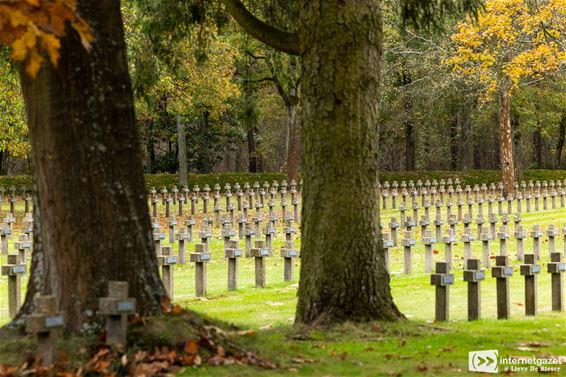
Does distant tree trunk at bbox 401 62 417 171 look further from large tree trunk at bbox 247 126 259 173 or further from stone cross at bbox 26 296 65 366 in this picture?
stone cross at bbox 26 296 65 366

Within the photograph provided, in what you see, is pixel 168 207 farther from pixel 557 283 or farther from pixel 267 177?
pixel 557 283

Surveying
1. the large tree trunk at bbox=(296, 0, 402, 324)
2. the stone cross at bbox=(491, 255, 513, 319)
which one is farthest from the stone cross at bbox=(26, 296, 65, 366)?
the stone cross at bbox=(491, 255, 513, 319)

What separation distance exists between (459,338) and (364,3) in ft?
12.5

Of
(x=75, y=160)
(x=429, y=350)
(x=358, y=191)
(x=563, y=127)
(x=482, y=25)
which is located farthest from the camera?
(x=563, y=127)

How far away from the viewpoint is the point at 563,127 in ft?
210

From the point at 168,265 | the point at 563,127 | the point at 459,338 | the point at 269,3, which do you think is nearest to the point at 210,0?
the point at 269,3

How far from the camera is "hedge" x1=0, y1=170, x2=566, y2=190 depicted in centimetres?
4647

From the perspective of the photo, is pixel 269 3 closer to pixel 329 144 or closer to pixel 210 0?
pixel 210 0

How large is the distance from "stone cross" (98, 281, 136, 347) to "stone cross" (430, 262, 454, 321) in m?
5.32

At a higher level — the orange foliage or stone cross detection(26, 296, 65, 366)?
the orange foliage
